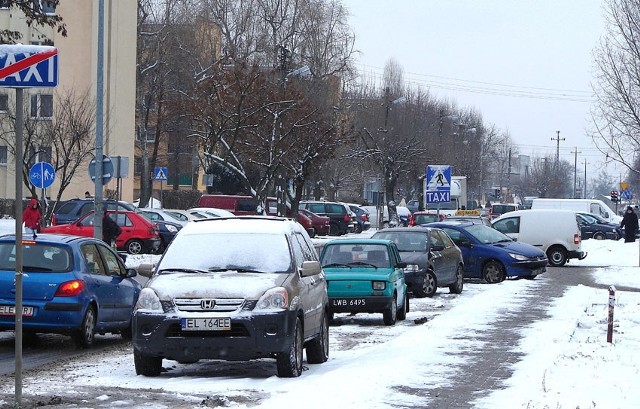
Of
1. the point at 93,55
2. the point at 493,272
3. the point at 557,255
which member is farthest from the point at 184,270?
the point at 93,55

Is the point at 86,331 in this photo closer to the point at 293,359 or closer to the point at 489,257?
the point at 293,359

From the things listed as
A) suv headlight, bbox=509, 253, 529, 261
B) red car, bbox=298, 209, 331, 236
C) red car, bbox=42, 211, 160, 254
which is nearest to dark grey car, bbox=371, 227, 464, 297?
suv headlight, bbox=509, 253, 529, 261

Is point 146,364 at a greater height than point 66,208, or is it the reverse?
point 66,208

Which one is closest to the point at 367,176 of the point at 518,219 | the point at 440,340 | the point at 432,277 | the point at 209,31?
the point at 209,31

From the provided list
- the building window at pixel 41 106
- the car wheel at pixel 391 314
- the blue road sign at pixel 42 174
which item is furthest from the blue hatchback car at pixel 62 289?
the building window at pixel 41 106

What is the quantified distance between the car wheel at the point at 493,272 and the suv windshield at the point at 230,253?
19.2 m

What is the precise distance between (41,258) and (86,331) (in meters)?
1.07

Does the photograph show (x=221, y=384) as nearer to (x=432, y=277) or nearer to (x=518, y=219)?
(x=432, y=277)

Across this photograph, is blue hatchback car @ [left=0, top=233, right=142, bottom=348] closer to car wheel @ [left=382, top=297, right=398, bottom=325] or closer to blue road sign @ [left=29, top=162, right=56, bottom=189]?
car wheel @ [left=382, top=297, right=398, bottom=325]

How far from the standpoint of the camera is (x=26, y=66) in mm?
9445

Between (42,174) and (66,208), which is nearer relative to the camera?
(42,174)

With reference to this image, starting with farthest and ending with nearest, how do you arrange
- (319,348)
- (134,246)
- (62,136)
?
1. (62,136)
2. (134,246)
3. (319,348)

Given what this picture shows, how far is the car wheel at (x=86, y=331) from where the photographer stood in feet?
49.7

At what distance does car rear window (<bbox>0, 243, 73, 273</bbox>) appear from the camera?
1518cm
